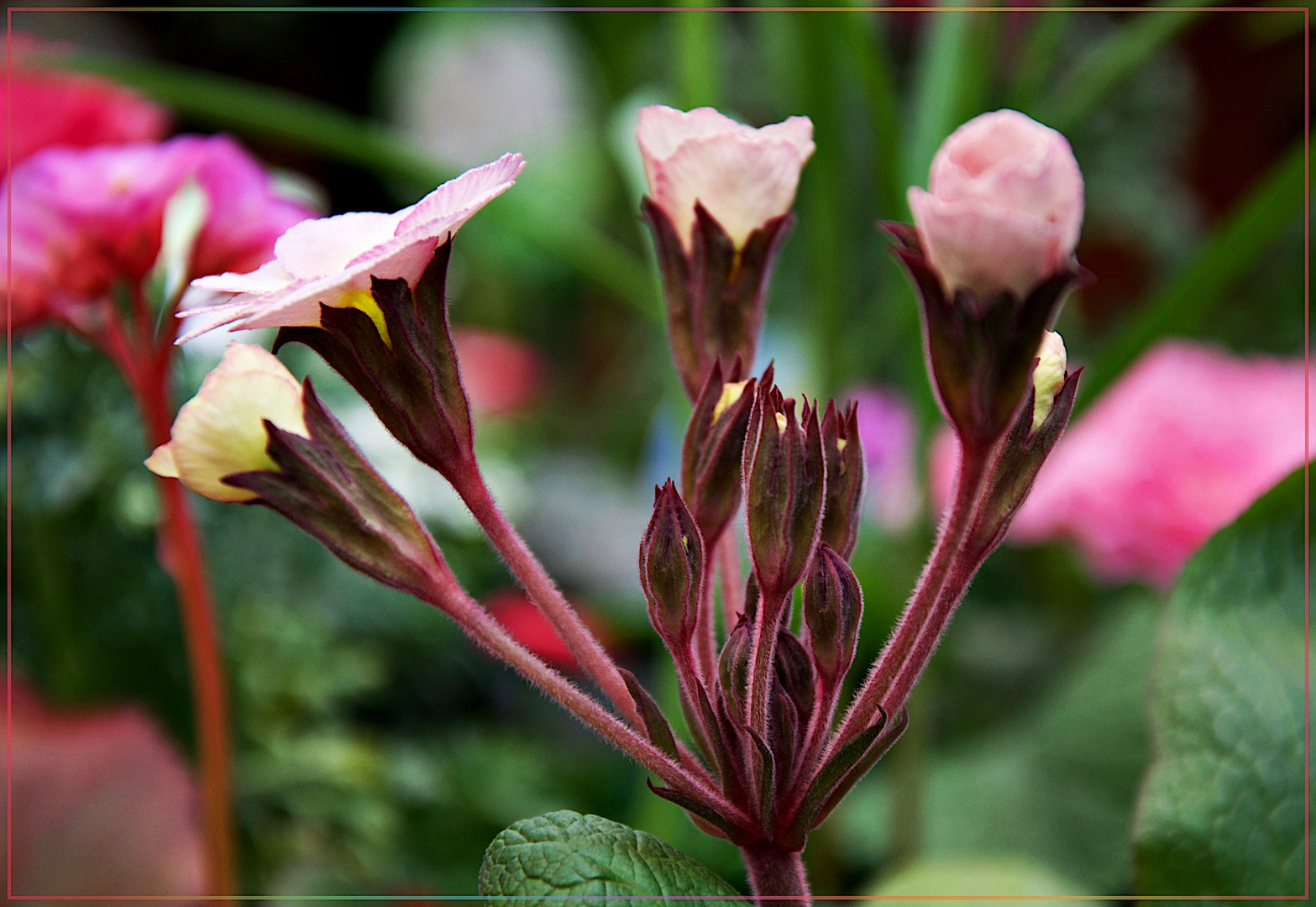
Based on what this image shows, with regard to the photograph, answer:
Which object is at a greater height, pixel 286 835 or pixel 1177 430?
pixel 1177 430

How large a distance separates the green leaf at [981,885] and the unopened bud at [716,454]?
0.41ft

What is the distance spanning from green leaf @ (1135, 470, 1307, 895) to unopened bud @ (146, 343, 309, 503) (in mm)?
184

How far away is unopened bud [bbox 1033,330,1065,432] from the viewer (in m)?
0.15

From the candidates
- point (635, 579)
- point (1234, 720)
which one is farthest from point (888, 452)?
point (1234, 720)

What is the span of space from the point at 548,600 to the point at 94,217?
0.20 metres

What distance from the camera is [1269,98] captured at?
0.80m

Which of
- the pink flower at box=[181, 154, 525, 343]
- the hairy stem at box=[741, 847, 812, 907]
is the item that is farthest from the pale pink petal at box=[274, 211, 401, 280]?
the hairy stem at box=[741, 847, 812, 907]

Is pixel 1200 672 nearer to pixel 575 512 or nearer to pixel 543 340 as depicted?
pixel 575 512

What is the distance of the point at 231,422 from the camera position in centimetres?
15

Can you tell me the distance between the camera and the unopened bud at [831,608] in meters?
0.14

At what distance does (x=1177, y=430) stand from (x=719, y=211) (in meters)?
0.32

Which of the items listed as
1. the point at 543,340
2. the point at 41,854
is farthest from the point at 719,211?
the point at 543,340

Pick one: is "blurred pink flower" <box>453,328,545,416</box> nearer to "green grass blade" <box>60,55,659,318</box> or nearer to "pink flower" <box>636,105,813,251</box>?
"green grass blade" <box>60,55,659,318</box>

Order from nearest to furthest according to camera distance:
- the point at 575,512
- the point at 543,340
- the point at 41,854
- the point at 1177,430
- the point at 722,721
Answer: the point at 722,721 → the point at 41,854 → the point at 1177,430 → the point at 575,512 → the point at 543,340
